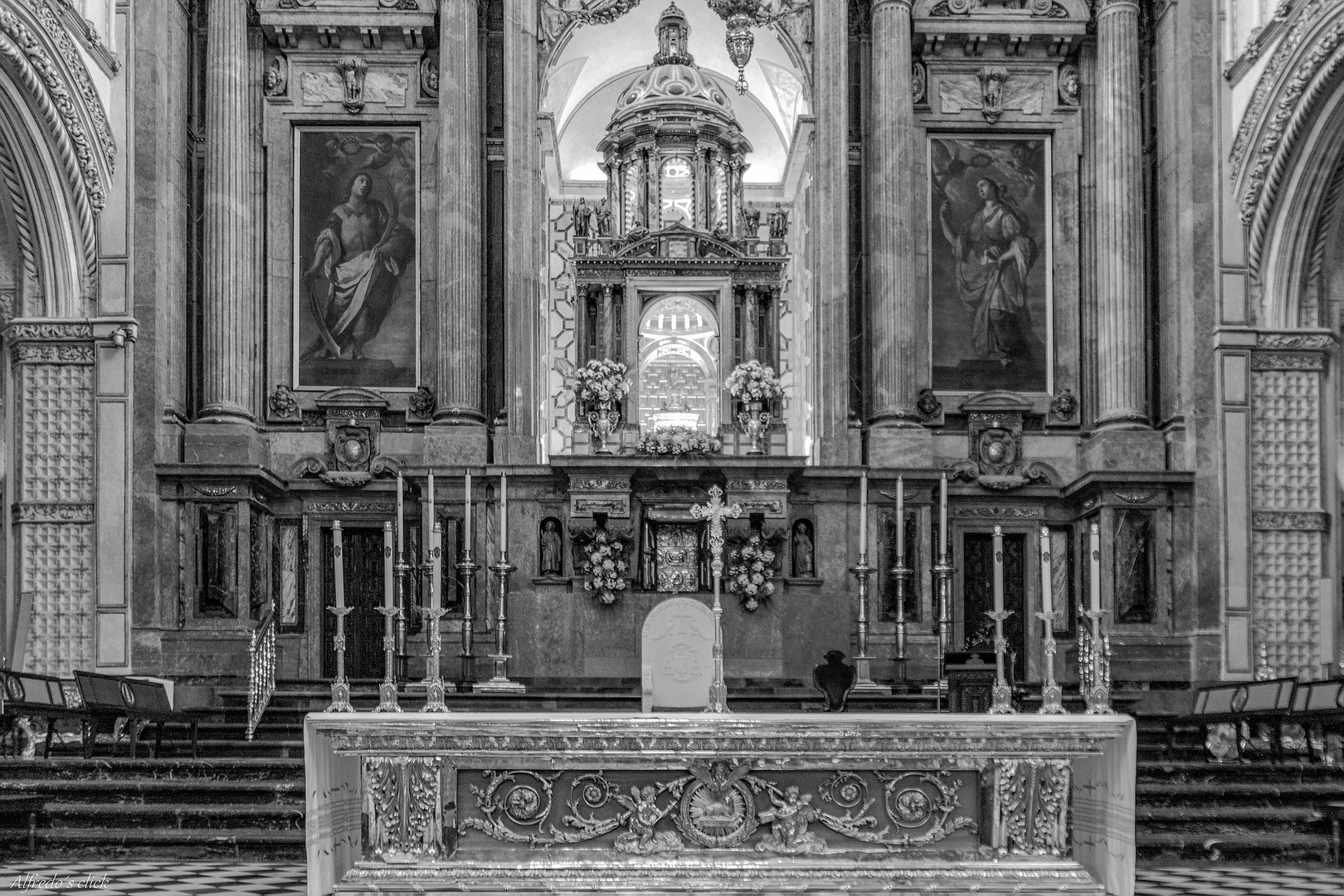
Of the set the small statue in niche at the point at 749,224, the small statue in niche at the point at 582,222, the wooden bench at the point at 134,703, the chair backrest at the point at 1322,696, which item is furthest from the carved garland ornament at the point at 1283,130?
the wooden bench at the point at 134,703

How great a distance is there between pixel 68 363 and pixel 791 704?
782 cm

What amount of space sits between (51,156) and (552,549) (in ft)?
20.4

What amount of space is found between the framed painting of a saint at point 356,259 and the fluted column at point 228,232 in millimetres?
614

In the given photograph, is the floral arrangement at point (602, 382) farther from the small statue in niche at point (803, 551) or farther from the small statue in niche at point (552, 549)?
the small statue in niche at point (803, 551)

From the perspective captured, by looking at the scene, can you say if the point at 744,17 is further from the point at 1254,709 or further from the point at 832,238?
the point at 1254,709

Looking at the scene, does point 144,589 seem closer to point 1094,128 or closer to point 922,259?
point 922,259

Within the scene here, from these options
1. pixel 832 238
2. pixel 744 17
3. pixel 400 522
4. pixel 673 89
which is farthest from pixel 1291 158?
pixel 400 522

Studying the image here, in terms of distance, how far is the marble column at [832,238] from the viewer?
19.0m

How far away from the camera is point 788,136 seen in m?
26.4

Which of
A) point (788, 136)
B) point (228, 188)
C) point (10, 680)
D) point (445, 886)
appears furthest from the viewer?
point (788, 136)

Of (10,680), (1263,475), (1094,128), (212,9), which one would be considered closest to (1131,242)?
(1094,128)

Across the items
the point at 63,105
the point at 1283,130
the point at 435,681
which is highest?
the point at 63,105

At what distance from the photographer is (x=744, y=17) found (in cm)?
2016

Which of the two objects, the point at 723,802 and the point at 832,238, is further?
the point at 832,238
